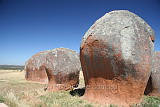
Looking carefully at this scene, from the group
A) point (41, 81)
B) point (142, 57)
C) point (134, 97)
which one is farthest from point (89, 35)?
point (41, 81)

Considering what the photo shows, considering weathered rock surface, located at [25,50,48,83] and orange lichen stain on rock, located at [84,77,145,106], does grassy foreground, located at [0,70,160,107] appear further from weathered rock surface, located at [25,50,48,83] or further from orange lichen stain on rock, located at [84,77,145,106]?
weathered rock surface, located at [25,50,48,83]

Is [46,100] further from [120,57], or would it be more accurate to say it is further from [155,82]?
[155,82]

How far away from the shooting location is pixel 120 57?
6.34 meters

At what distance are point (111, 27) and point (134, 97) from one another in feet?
10.1

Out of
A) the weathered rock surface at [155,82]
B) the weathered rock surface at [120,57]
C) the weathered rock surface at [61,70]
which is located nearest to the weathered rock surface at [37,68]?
the weathered rock surface at [61,70]

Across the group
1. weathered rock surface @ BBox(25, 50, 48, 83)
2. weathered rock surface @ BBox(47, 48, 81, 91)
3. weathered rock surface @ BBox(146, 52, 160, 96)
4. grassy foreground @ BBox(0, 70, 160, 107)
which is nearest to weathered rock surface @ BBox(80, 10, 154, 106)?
grassy foreground @ BBox(0, 70, 160, 107)

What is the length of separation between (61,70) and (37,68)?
7.20 meters

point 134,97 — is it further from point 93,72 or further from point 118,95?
point 93,72

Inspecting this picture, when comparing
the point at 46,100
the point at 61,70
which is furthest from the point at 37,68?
the point at 46,100

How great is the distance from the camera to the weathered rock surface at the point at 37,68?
55.0 feet

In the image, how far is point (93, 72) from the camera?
288 inches

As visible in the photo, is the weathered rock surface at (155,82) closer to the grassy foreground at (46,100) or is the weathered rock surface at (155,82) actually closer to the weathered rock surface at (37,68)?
the grassy foreground at (46,100)

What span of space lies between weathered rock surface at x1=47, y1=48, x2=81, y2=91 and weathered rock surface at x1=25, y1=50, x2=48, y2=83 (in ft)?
19.0

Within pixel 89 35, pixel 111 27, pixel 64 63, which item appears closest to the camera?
pixel 111 27
